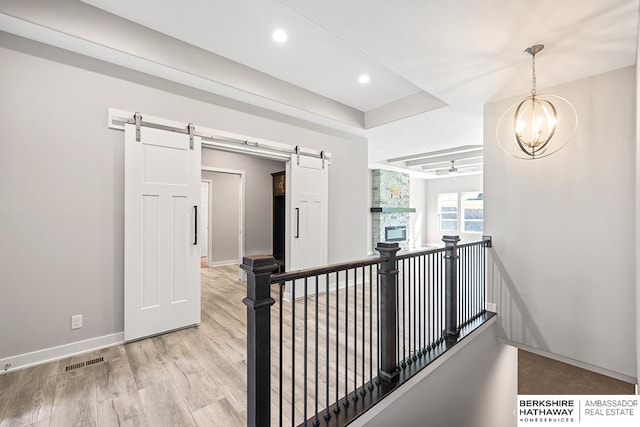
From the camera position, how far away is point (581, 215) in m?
2.76

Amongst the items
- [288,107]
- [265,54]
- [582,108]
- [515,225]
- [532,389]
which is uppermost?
[265,54]

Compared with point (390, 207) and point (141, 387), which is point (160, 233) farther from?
point (390, 207)

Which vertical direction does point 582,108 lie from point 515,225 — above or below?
above

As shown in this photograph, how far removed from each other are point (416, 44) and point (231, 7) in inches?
62.0

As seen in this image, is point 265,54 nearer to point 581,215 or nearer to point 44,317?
point 44,317

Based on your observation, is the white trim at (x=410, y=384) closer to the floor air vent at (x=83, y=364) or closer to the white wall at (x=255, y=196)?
the floor air vent at (x=83, y=364)

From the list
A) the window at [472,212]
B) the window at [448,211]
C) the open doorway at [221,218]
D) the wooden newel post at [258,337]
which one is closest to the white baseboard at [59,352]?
the wooden newel post at [258,337]

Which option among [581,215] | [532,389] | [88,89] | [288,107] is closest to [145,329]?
[88,89]

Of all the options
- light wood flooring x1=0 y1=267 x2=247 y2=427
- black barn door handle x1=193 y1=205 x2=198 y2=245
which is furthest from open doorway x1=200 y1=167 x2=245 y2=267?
light wood flooring x1=0 y1=267 x2=247 y2=427

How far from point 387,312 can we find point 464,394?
157cm

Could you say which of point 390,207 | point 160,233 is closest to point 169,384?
point 160,233

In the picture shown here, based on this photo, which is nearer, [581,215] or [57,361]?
[57,361]

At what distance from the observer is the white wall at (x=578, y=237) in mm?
2551

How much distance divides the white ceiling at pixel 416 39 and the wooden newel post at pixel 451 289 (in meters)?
1.69
